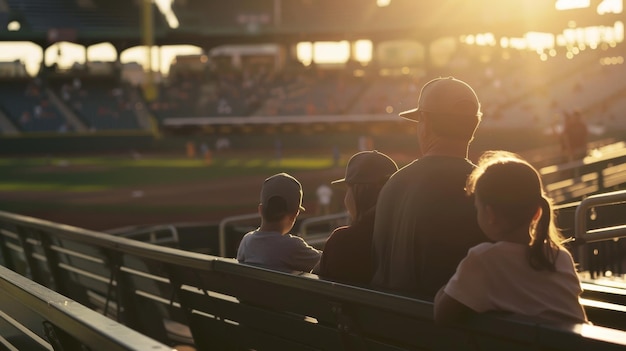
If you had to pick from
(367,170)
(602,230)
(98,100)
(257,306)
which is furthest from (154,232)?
(98,100)

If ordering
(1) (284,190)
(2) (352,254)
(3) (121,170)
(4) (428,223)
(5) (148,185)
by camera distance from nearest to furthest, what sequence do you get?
1. (4) (428,223)
2. (2) (352,254)
3. (1) (284,190)
4. (5) (148,185)
5. (3) (121,170)

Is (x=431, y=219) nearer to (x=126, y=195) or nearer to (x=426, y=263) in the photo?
(x=426, y=263)

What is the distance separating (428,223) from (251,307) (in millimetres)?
1171

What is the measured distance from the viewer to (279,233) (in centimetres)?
495

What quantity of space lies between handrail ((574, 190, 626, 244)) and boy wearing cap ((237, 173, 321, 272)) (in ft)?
6.94

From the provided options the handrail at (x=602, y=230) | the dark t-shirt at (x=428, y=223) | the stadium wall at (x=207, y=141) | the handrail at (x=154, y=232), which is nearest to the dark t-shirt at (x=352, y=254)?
the dark t-shirt at (x=428, y=223)

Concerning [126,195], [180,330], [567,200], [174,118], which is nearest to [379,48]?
[174,118]

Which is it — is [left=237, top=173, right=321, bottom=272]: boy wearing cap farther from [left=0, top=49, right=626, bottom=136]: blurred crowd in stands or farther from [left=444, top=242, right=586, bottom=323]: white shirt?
[left=0, top=49, right=626, bottom=136]: blurred crowd in stands

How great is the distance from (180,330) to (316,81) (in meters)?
50.6

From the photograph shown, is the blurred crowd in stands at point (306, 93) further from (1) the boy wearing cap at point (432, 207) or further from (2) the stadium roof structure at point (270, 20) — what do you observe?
(1) the boy wearing cap at point (432, 207)

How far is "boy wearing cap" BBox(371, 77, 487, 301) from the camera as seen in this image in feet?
11.4

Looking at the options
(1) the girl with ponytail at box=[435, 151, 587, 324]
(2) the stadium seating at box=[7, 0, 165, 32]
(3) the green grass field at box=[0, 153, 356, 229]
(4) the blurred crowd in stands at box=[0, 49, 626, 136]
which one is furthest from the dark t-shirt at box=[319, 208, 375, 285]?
(2) the stadium seating at box=[7, 0, 165, 32]

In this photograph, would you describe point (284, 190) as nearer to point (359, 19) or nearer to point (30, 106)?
point (30, 106)

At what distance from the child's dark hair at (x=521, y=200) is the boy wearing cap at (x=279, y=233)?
2.00 meters
